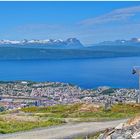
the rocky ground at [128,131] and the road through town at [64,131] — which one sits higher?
the rocky ground at [128,131]

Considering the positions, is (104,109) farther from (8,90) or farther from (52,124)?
(8,90)

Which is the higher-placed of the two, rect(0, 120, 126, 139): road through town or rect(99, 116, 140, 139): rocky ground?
rect(99, 116, 140, 139): rocky ground

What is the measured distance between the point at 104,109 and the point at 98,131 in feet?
42.6

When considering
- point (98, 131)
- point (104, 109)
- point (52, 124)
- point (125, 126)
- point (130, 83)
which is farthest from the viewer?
point (130, 83)

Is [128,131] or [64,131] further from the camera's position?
[64,131]

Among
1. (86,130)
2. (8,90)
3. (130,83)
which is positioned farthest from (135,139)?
(130,83)

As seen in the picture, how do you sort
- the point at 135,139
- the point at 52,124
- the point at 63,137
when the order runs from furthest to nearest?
the point at 52,124, the point at 63,137, the point at 135,139

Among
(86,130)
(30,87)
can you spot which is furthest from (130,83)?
(86,130)

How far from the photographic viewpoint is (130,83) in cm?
17400

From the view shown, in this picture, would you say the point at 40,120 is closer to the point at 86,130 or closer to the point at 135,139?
the point at 86,130

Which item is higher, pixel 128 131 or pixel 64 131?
pixel 128 131

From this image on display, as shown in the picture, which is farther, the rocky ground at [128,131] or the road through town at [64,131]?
the road through town at [64,131]

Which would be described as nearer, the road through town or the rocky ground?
the rocky ground

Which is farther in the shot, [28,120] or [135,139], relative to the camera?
[28,120]
